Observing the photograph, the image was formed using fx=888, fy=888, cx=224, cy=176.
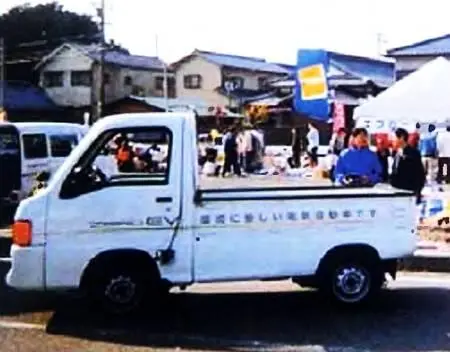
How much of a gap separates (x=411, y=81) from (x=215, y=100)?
5058 cm

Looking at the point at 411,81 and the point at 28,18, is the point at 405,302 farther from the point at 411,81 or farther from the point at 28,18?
the point at 28,18

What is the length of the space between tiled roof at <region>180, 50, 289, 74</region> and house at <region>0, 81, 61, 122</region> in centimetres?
1209

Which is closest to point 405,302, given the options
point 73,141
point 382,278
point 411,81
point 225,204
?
point 382,278

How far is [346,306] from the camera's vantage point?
7.93 meters

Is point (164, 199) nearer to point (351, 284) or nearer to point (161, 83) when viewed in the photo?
point (351, 284)

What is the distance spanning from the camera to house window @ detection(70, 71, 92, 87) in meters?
65.2

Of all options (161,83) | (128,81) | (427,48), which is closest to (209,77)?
(161,83)

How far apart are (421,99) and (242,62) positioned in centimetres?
5422

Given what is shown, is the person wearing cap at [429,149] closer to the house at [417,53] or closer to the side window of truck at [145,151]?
the side window of truck at [145,151]

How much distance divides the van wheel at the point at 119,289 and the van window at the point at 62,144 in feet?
31.6

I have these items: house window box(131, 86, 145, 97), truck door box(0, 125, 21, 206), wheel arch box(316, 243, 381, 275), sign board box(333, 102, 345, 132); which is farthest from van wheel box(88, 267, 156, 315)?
house window box(131, 86, 145, 97)

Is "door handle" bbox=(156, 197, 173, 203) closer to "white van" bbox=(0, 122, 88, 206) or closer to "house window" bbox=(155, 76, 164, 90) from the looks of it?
"white van" bbox=(0, 122, 88, 206)

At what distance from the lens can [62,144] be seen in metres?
17.2

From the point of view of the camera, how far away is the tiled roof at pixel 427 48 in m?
39.0
